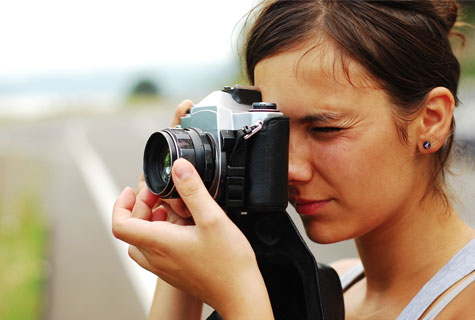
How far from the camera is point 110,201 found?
9.53 meters

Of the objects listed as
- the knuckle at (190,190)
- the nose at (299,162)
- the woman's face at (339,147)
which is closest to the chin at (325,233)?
the woman's face at (339,147)

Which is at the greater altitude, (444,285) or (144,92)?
(444,285)

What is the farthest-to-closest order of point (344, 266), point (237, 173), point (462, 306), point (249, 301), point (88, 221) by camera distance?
point (88, 221) → point (344, 266) → point (237, 173) → point (462, 306) → point (249, 301)

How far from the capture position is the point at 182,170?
180 cm

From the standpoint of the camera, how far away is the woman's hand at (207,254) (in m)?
1.75

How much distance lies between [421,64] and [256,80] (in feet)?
1.66

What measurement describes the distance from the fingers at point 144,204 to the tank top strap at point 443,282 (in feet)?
2.59

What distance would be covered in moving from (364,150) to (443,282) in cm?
43

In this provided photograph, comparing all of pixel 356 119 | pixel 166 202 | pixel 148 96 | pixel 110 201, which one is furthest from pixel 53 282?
pixel 148 96

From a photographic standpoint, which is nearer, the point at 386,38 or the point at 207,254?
the point at 207,254

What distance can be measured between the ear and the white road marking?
147 inches

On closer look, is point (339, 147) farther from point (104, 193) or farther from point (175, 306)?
point (104, 193)

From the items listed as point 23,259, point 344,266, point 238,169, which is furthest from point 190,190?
point 23,259

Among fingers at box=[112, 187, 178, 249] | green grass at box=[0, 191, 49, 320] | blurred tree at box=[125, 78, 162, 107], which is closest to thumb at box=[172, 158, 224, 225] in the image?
fingers at box=[112, 187, 178, 249]
